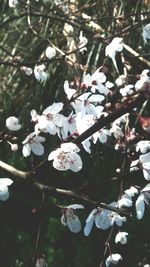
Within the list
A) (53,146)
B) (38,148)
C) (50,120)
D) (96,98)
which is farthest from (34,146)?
(53,146)

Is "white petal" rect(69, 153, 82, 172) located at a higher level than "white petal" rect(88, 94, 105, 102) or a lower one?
lower

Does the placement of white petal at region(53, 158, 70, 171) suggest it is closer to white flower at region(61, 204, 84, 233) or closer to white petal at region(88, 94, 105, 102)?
white flower at region(61, 204, 84, 233)

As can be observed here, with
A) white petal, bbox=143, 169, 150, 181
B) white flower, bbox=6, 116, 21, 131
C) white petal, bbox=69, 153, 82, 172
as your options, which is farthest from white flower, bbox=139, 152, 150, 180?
white flower, bbox=6, 116, 21, 131

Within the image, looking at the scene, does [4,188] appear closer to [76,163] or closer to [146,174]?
[76,163]

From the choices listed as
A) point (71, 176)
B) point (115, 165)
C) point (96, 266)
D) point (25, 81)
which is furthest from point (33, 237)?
point (25, 81)

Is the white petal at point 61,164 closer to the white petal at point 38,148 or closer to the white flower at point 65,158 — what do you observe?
the white flower at point 65,158

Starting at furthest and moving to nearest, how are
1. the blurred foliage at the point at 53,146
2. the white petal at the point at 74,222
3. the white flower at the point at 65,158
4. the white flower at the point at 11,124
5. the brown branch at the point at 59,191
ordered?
the blurred foliage at the point at 53,146
the white flower at the point at 11,124
the white petal at the point at 74,222
the white flower at the point at 65,158
the brown branch at the point at 59,191

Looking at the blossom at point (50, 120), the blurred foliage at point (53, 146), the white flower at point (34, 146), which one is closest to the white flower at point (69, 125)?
the blossom at point (50, 120)

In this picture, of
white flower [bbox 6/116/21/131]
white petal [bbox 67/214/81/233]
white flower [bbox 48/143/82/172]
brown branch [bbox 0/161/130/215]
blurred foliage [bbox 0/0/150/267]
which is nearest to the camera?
brown branch [bbox 0/161/130/215]
